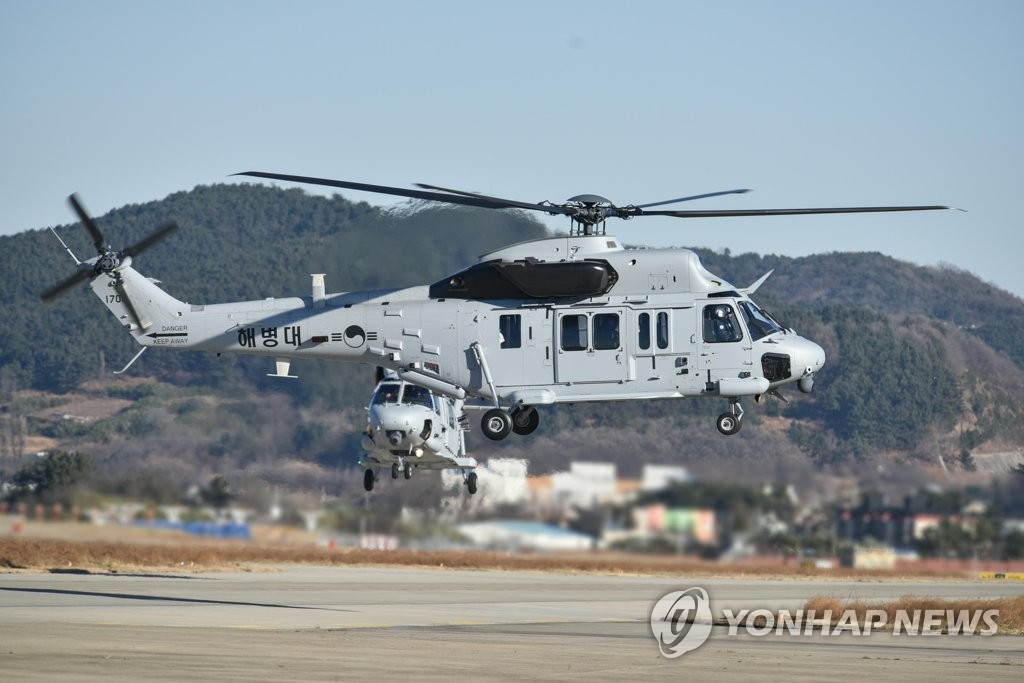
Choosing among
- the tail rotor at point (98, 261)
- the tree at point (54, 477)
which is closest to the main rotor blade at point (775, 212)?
the tail rotor at point (98, 261)

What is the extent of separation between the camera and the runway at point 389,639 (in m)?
24.0

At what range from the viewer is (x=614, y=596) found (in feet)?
154

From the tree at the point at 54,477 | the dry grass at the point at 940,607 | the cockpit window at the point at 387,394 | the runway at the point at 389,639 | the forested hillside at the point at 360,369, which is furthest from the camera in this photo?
the tree at the point at 54,477

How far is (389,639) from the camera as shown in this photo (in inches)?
1161

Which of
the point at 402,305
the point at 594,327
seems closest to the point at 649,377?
the point at 594,327

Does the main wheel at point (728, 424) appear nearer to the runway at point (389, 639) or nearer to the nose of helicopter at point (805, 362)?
the nose of helicopter at point (805, 362)

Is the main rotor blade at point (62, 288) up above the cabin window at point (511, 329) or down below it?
above

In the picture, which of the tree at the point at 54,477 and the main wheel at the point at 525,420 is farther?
the tree at the point at 54,477

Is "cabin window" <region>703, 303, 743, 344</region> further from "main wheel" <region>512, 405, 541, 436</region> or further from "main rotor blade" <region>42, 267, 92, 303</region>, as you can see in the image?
"main rotor blade" <region>42, 267, 92, 303</region>

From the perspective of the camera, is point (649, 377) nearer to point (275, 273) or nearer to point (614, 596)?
point (614, 596)

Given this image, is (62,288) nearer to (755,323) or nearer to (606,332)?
(606,332)

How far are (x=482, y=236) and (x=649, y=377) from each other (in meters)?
12.8

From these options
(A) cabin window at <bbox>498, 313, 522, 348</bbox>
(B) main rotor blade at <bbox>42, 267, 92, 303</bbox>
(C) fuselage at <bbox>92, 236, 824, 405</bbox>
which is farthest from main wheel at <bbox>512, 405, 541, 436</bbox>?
(B) main rotor blade at <bbox>42, 267, 92, 303</bbox>

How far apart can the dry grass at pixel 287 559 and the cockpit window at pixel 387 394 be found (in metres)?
7.19
